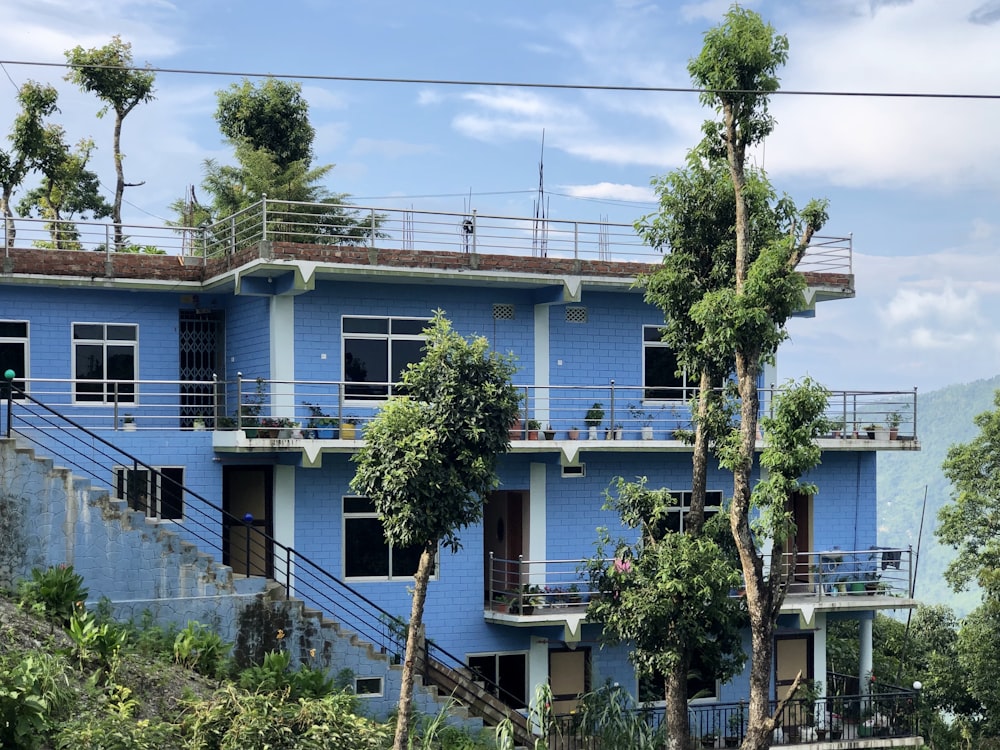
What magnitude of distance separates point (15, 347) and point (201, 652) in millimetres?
9060

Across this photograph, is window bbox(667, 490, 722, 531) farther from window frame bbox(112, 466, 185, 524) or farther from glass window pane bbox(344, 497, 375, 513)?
window frame bbox(112, 466, 185, 524)

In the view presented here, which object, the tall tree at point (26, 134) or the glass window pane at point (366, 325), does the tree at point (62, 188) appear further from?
the glass window pane at point (366, 325)

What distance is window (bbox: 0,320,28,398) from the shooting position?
92.3ft

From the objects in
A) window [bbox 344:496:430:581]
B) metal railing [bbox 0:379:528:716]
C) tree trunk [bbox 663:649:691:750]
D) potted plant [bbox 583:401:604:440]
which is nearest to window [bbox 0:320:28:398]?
metal railing [bbox 0:379:528:716]

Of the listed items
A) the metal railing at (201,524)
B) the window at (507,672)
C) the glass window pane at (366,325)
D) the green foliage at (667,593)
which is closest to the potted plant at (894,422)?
the green foliage at (667,593)

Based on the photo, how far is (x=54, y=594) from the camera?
872 inches

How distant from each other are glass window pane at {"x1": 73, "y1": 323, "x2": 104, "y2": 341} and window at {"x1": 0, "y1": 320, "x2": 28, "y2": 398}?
99cm

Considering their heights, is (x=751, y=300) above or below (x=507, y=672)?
above

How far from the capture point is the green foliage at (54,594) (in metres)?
21.9

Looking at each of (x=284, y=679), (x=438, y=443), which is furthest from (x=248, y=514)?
(x=438, y=443)

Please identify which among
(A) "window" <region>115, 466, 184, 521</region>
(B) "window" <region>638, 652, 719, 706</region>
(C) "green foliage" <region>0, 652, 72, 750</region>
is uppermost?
(A) "window" <region>115, 466, 184, 521</region>

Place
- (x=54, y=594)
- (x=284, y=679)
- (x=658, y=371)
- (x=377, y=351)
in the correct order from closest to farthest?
(x=54, y=594) → (x=284, y=679) → (x=377, y=351) → (x=658, y=371)

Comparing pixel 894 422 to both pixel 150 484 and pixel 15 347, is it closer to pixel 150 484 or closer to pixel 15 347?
pixel 150 484

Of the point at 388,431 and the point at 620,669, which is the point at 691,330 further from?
the point at 620,669
